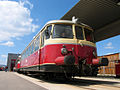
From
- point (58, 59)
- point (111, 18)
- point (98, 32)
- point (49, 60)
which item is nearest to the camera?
point (58, 59)

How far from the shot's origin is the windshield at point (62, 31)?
641 centimetres

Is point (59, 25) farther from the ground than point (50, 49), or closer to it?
farther from the ground

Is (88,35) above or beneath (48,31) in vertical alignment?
beneath

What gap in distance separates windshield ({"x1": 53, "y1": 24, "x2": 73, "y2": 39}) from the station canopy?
6.17 metres

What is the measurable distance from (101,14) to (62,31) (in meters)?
8.90

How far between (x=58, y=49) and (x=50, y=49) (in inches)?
15.6

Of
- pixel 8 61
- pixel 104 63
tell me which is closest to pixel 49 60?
pixel 104 63

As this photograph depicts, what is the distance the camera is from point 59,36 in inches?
251

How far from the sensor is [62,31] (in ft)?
21.2

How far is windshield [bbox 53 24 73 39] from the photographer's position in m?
6.41

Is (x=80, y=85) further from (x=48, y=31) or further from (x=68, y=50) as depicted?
(x=48, y=31)

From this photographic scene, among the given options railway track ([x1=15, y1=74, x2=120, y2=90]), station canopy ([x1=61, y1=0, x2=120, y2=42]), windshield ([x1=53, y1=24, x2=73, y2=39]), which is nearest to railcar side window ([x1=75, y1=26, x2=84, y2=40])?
windshield ([x1=53, y1=24, x2=73, y2=39])

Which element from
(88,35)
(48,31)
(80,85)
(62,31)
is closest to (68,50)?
(62,31)

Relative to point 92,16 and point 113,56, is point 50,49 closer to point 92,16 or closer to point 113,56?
point 92,16
